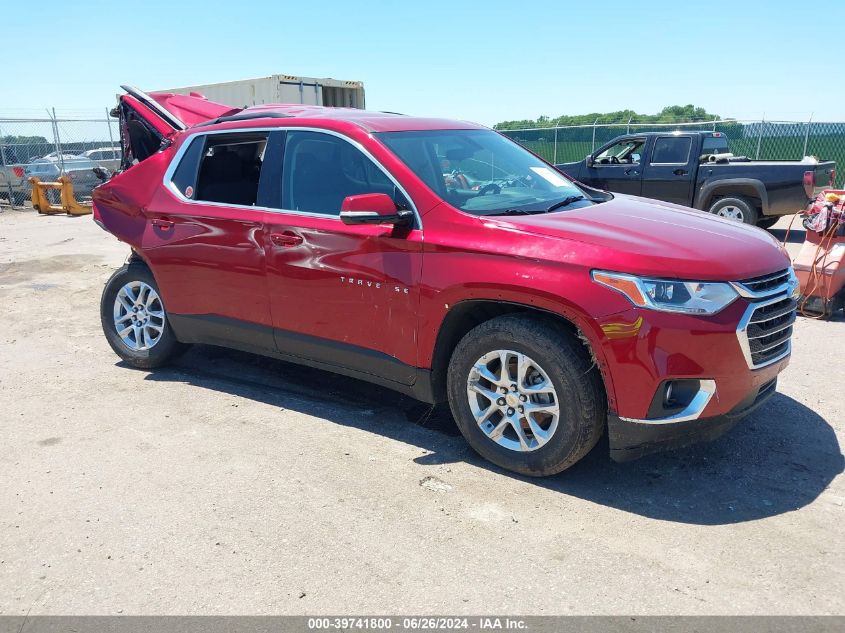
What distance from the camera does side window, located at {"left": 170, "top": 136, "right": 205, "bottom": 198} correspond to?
490 cm

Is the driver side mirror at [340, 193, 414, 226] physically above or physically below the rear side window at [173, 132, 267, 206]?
below

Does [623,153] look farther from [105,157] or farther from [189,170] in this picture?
[105,157]

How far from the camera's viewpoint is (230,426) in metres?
4.36

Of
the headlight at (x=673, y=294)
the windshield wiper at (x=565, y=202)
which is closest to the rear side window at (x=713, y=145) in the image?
the windshield wiper at (x=565, y=202)

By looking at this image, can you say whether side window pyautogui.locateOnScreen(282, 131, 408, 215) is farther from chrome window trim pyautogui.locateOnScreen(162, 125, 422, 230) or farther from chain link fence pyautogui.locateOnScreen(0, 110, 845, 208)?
chain link fence pyautogui.locateOnScreen(0, 110, 845, 208)

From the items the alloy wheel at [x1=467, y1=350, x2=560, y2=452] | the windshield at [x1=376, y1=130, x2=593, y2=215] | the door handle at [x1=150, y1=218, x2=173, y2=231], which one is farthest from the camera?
the door handle at [x1=150, y1=218, x2=173, y2=231]

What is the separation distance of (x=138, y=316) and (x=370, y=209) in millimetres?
2680

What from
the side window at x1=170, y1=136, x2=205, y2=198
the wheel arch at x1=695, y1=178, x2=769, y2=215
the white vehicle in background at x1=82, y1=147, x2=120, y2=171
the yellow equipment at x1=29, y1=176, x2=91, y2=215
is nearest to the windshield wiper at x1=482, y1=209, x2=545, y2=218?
the side window at x1=170, y1=136, x2=205, y2=198

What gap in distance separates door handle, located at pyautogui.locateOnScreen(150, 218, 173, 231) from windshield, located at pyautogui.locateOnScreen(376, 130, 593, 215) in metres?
1.80

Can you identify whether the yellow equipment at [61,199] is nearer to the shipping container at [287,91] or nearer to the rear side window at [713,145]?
the shipping container at [287,91]

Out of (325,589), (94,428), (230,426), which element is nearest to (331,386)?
(230,426)

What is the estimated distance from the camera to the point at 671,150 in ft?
38.2

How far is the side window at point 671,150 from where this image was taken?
37.8 feet

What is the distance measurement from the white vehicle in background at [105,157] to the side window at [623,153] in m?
15.1
